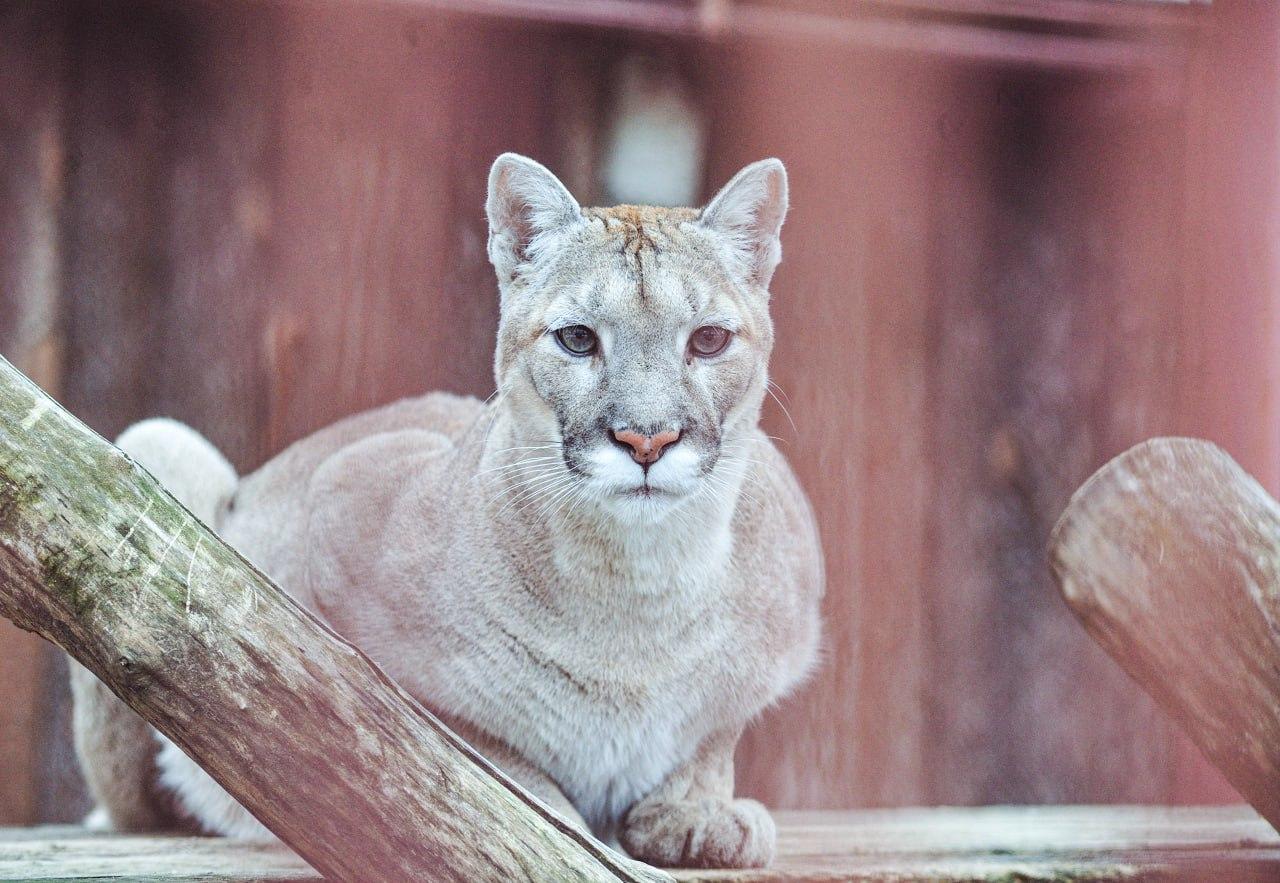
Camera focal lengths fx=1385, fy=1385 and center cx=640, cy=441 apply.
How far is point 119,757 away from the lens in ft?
9.84

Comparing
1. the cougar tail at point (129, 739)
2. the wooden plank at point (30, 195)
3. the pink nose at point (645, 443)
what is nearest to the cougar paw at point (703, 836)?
the pink nose at point (645, 443)

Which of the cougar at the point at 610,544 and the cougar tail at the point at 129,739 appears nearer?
the cougar at the point at 610,544

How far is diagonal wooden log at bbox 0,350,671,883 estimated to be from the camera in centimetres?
178

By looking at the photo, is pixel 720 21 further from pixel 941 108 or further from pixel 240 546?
pixel 240 546

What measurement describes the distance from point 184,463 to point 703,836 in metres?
1.48

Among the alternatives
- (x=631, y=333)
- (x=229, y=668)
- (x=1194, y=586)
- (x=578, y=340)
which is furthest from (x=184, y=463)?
(x=1194, y=586)

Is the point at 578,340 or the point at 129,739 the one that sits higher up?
the point at 578,340

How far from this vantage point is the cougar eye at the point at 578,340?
2.38 metres

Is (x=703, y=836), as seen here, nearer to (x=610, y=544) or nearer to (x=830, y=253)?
(x=610, y=544)

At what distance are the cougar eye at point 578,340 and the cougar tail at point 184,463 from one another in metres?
1.14

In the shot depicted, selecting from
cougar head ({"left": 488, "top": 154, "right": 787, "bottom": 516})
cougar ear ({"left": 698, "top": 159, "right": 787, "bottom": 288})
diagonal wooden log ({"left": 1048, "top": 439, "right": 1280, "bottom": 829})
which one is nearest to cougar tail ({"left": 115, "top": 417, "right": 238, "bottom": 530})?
cougar head ({"left": 488, "top": 154, "right": 787, "bottom": 516})

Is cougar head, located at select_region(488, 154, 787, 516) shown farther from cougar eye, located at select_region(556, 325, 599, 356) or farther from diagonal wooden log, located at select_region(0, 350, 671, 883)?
diagonal wooden log, located at select_region(0, 350, 671, 883)

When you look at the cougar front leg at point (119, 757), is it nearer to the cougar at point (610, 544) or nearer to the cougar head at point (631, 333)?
the cougar at point (610, 544)

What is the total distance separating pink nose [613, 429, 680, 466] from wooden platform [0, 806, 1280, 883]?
0.67 m
